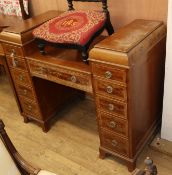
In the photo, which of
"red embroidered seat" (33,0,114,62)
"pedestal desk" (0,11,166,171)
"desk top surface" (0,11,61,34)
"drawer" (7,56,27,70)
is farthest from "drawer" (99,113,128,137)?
"desk top surface" (0,11,61,34)

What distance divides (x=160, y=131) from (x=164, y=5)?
940 mm

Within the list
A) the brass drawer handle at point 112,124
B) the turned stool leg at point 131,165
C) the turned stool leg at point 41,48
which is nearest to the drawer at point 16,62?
the turned stool leg at point 41,48

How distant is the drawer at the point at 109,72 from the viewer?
1472 millimetres

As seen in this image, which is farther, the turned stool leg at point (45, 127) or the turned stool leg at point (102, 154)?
the turned stool leg at point (45, 127)

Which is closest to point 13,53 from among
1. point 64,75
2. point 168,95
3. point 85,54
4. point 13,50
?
point 13,50

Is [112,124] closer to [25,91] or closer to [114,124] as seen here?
[114,124]

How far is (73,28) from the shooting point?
69.0 inches

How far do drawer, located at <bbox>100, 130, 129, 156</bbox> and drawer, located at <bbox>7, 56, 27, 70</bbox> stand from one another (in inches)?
30.8

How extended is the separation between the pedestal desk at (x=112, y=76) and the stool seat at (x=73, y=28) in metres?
0.14

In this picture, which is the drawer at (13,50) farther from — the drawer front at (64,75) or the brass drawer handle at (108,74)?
the brass drawer handle at (108,74)

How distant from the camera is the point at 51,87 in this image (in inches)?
91.0

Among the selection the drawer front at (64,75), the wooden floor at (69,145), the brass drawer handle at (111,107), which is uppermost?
the drawer front at (64,75)

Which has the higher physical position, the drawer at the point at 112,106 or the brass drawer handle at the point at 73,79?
the brass drawer handle at the point at 73,79

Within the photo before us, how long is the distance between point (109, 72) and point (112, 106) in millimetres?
242
